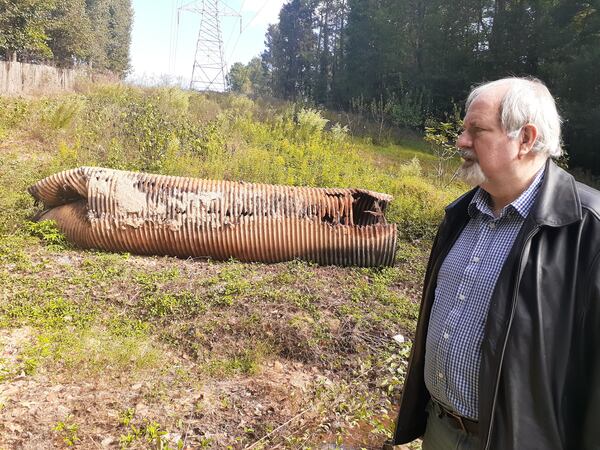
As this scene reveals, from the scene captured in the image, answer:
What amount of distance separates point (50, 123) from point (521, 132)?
30.4 ft

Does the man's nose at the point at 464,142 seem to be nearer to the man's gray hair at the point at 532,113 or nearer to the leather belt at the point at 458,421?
the man's gray hair at the point at 532,113

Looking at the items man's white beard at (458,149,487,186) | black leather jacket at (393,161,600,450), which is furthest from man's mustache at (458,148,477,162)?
black leather jacket at (393,161,600,450)

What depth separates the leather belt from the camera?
63.2 inches

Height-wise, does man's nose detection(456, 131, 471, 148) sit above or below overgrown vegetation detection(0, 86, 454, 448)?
above

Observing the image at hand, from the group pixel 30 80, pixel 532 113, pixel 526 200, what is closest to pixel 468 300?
pixel 526 200

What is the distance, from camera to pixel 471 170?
1722 millimetres

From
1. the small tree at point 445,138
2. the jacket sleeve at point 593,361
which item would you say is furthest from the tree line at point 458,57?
the jacket sleeve at point 593,361

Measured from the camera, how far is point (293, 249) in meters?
5.68

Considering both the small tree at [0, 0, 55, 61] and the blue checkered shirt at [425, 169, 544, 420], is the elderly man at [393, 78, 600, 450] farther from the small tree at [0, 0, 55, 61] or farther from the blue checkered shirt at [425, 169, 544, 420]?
the small tree at [0, 0, 55, 61]

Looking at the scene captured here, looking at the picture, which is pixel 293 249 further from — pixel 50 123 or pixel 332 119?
pixel 332 119

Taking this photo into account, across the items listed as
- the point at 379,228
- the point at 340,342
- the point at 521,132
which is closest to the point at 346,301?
the point at 340,342

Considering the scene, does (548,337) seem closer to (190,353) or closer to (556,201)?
(556,201)

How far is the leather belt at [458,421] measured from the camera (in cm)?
161

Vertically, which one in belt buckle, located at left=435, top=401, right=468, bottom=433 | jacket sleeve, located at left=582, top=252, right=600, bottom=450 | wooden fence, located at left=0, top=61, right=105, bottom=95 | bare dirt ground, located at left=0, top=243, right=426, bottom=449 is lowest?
bare dirt ground, located at left=0, top=243, right=426, bottom=449
